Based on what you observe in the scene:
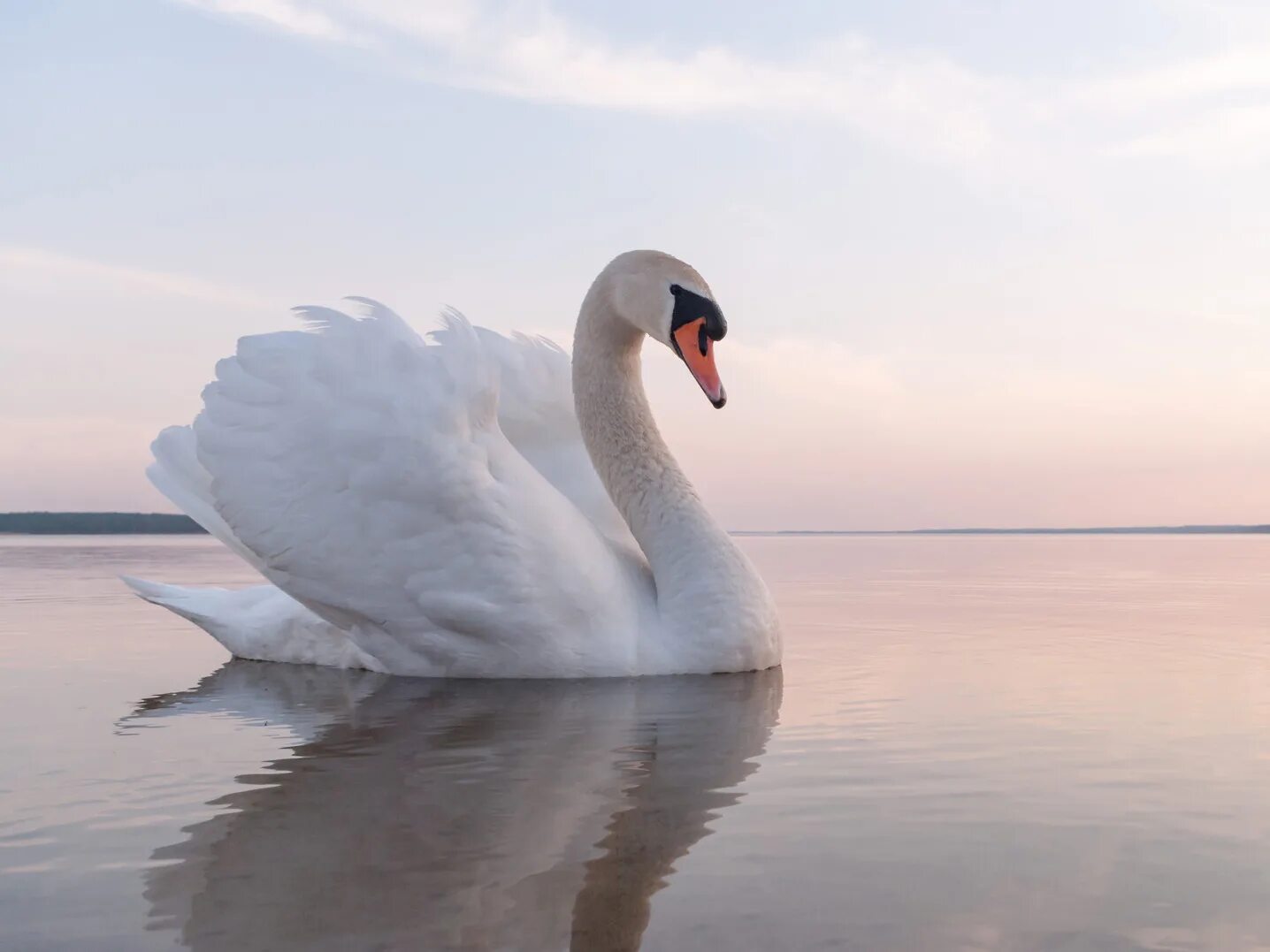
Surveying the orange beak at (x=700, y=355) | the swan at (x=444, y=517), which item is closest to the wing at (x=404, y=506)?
the swan at (x=444, y=517)

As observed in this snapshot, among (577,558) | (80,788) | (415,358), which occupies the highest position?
(415,358)

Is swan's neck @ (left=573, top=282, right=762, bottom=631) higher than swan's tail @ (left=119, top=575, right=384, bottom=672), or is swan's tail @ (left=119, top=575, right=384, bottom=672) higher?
swan's neck @ (left=573, top=282, right=762, bottom=631)

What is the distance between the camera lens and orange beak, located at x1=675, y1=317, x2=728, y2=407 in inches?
263

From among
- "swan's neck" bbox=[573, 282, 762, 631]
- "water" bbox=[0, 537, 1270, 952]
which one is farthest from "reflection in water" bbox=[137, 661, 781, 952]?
A: "swan's neck" bbox=[573, 282, 762, 631]

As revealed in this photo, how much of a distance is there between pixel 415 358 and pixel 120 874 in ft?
11.4

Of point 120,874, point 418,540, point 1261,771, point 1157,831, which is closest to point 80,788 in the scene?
point 120,874

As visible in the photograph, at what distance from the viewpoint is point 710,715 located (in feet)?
17.9

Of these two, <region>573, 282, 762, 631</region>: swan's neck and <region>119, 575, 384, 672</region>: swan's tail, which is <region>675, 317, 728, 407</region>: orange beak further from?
<region>119, 575, 384, 672</region>: swan's tail

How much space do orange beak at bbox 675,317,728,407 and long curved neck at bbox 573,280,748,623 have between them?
2.12ft

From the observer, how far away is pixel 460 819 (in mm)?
3637

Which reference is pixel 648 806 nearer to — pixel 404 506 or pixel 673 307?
pixel 404 506

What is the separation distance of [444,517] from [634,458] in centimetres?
168

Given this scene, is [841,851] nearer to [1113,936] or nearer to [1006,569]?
[1113,936]

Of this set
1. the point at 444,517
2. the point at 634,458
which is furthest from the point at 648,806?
the point at 634,458
